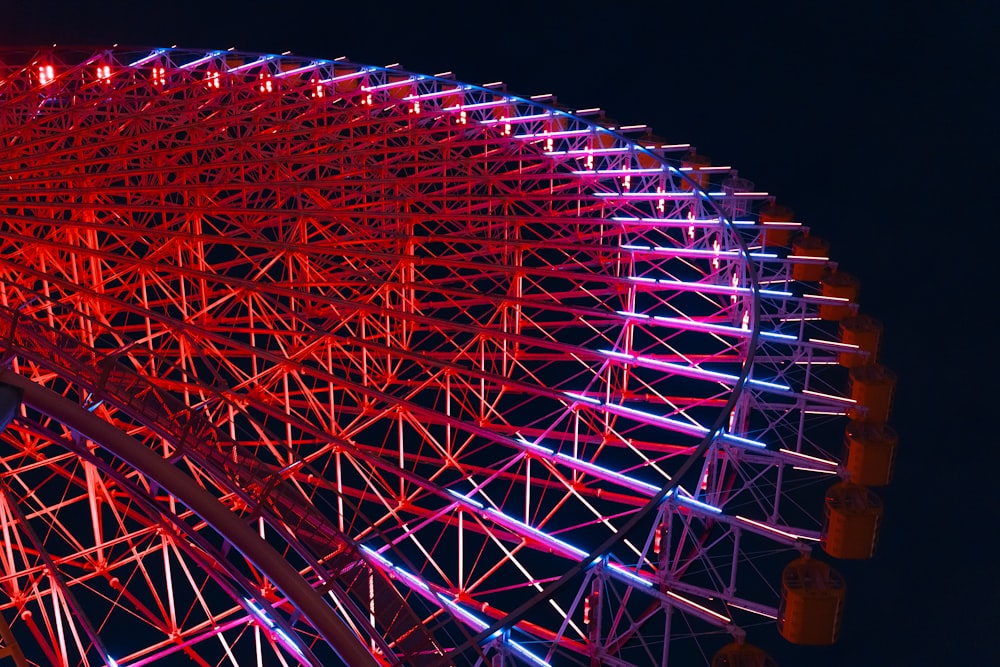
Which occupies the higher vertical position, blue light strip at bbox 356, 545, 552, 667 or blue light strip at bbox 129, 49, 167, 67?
blue light strip at bbox 129, 49, 167, 67

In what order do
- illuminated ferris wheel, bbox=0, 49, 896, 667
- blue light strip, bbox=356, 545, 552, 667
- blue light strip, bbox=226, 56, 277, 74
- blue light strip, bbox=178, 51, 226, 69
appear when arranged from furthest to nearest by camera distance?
blue light strip, bbox=178, 51, 226, 69 → blue light strip, bbox=226, 56, 277, 74 → illuminated ferris wheel, bbox=0, 49, 896, 667 → blue light strip, bbox=356, 545, 552, 667

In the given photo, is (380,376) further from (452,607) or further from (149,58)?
(149,58)

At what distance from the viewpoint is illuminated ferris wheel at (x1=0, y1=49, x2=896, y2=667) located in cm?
2419

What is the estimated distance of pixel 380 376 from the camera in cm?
3956

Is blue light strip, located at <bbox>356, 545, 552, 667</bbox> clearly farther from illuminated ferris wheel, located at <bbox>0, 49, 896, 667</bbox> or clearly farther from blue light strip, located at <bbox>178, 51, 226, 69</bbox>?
blue light strip, located at <bbox>178, 51, 226, 69</bbox>

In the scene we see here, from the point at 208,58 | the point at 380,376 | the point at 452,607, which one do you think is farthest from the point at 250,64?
the point at 452,607

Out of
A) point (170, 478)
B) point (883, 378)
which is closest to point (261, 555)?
point (170, 478)

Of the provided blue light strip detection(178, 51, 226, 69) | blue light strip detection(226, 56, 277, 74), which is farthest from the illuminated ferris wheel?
blue light strip detection(226, 56, 277, 74)

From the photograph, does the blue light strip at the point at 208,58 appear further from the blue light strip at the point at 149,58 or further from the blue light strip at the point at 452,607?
the blue light strip at the point at 452,607

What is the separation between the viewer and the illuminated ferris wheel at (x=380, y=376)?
24188 mm

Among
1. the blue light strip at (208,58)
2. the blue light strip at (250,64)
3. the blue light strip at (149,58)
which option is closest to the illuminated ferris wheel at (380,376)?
the blue light strip at (149,58)

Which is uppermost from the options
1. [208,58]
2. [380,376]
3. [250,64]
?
[208,58]

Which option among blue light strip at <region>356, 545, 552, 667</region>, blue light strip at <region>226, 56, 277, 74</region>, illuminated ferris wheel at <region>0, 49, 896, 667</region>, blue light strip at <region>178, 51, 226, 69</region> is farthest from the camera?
blue light strip at <region>178, 51, 226, 69</region>

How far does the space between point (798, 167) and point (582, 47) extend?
45.9ft
